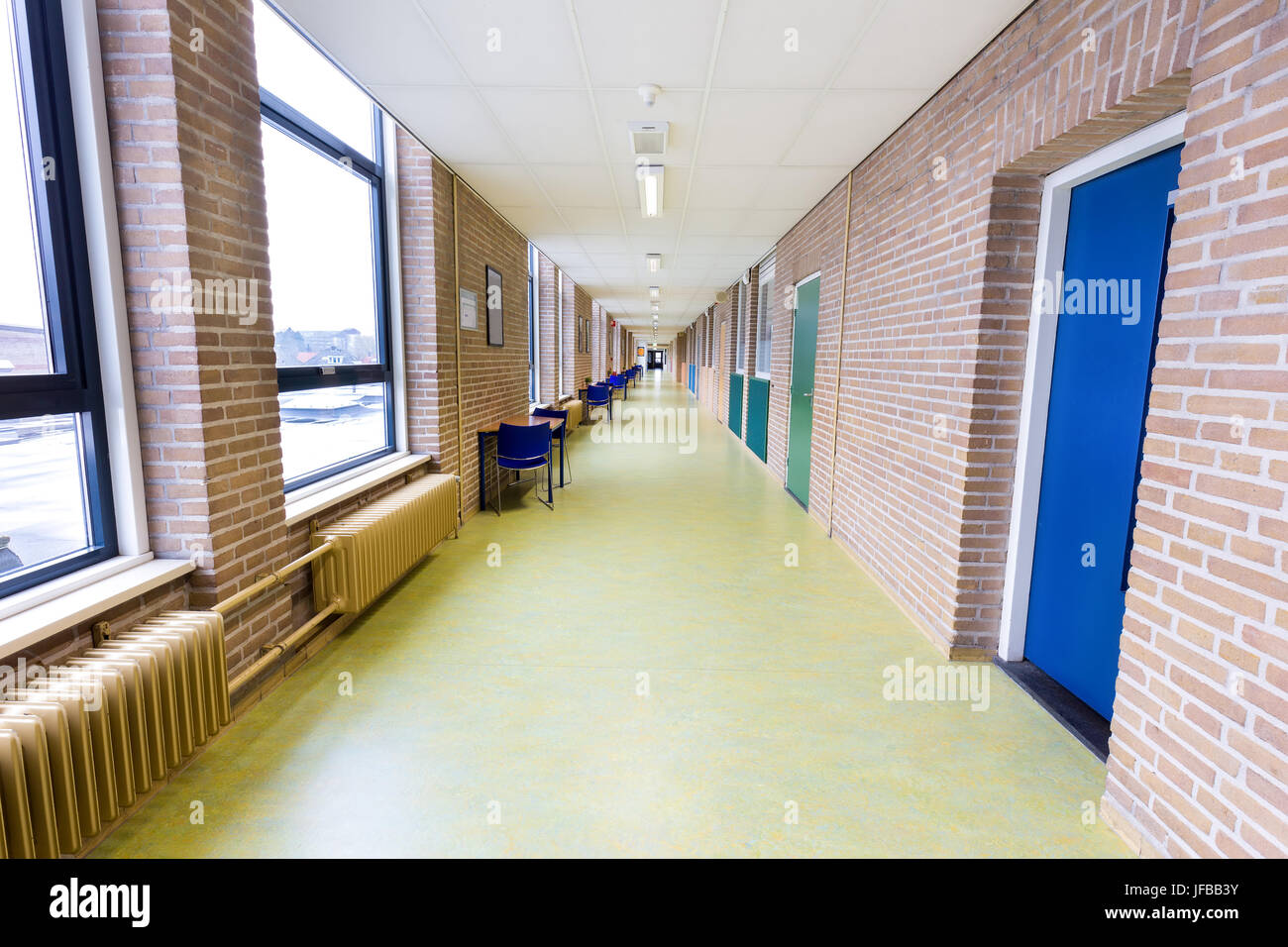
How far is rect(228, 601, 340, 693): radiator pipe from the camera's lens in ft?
7.68

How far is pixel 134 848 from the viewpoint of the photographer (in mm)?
1740

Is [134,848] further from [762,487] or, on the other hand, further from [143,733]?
[762,487]

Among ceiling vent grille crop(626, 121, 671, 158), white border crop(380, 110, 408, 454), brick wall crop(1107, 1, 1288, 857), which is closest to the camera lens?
brick wall crop(1107, 1, 1288, 857)

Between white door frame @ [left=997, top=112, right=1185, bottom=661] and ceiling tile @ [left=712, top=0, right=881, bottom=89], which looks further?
white door frame @ [left=997, top=112, right=1185, bottom=661]

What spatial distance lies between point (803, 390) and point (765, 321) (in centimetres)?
308

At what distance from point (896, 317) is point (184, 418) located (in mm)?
3524

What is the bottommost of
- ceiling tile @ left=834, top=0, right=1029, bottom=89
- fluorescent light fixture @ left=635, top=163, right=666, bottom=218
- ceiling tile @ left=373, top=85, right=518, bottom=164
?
fluorescent light fixture @ left=635, top=163, right=666, bottom=218

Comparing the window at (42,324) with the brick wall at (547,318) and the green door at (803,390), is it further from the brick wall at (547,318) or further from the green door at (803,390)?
the brick wall at (547,318)

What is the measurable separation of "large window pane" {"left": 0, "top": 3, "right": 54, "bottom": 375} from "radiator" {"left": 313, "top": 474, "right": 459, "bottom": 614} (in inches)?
53.2

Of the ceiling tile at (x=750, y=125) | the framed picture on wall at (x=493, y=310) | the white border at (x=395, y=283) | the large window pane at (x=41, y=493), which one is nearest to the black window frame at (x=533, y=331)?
the framed picture on wall at (x=493, y=310)

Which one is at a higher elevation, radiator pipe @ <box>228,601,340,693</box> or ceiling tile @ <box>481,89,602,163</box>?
ceiling tile @ <box>481,89,602,163</box>

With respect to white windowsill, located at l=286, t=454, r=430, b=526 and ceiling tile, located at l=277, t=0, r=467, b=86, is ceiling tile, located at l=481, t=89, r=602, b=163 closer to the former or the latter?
ceiling tile, located at l=277, t=0, r=467, b=86

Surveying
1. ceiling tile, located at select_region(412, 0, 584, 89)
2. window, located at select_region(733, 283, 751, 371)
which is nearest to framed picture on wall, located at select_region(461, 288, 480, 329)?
ceiling tile, located at select_region(412, 0, 584, 89)

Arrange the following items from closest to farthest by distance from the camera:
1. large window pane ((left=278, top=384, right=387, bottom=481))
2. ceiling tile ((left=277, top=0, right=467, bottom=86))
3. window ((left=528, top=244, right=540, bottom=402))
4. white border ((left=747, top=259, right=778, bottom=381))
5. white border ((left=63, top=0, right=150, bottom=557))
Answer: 1. white border ((left=63, top=0, right=150, bottom=557))
2. ceiling tile ((left=277, top=0, right=467, bottom=86))
3. large window pane ((left=278, top=384, right=387, bottom=481))
4. white border ((left=747, top=259, right=778, bottom=381))
5. window ((left=528, top=244, right=540, bottom=402))
